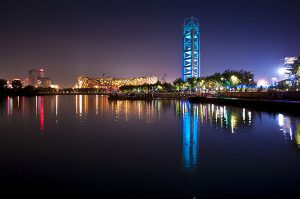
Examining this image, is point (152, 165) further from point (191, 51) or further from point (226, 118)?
point (191, 51)

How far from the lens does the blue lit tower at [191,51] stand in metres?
148

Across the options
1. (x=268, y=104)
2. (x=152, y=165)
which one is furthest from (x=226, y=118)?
(x=152, y=165)

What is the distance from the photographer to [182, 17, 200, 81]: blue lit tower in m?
148

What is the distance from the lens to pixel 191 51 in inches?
5851

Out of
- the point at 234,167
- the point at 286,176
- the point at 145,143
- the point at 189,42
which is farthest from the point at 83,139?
the point at 189,42

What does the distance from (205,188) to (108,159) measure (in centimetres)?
437

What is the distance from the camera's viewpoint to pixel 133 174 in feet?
31.6

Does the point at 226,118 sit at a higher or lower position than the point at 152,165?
higher

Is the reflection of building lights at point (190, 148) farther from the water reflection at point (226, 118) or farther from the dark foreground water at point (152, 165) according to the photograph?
the water reflection at point (226, 118)

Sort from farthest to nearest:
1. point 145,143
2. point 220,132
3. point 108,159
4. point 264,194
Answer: point 220,132
point 145,143
point 108,159
point 264,194

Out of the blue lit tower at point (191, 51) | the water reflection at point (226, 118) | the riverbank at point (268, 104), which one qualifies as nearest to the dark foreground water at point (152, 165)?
the water reflection at point (226, 118)

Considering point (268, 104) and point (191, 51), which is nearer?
point (268, 104)

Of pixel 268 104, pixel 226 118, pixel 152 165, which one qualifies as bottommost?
pixel 152 165

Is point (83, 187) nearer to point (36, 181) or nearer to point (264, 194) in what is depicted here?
point (36, 181)
